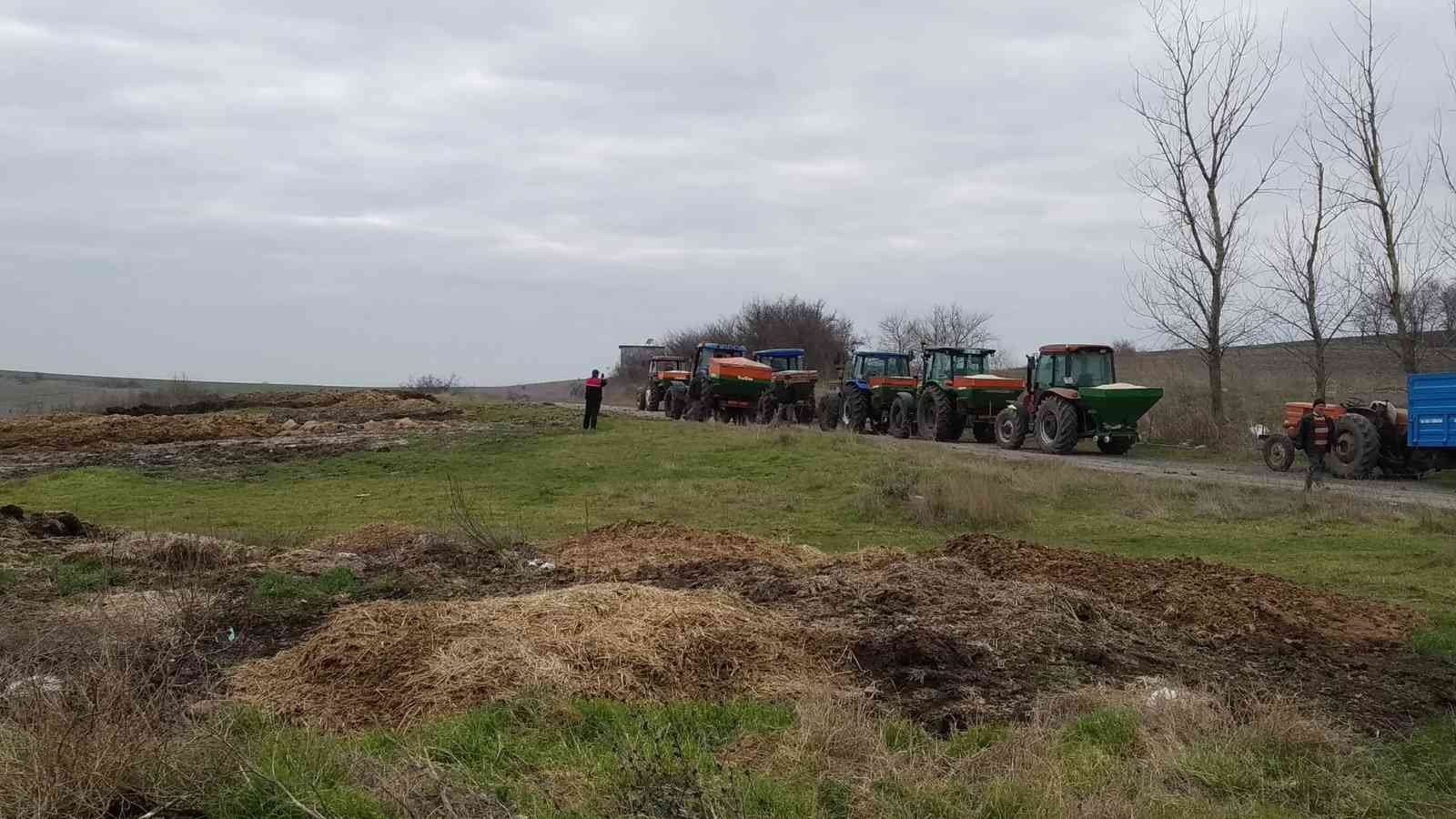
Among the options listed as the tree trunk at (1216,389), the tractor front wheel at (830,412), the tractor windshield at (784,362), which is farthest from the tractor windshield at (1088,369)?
the tractor windshield at (784,362)

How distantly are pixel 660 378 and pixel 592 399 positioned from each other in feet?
51.5

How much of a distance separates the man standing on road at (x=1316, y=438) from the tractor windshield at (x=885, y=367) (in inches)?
647

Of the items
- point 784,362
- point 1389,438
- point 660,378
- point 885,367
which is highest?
point 784,362

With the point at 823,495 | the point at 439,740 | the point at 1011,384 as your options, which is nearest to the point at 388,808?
the point at 439,740

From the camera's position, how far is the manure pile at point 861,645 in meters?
6.45

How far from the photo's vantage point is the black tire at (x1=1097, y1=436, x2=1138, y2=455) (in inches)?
1071

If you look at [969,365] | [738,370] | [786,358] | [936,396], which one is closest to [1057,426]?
[936,396]

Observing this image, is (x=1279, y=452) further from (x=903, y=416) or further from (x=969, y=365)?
(x=903, y=416)

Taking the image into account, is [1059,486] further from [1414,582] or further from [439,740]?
[439,740]

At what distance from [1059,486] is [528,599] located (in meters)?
12.3

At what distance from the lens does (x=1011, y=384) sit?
3000cm

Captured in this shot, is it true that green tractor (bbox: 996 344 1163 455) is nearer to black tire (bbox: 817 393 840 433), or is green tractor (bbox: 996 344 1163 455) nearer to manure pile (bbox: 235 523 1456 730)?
black tire (bbox: 817 393 840 433)

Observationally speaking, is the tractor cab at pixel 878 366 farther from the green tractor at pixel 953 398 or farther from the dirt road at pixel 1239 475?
the dirt road at pixel 1239 475

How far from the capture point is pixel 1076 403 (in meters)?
26.3
